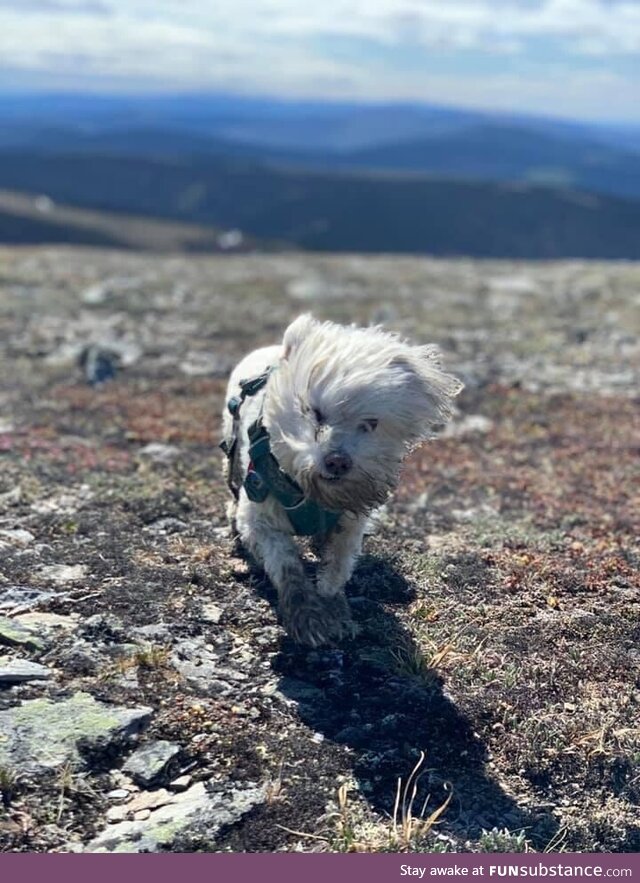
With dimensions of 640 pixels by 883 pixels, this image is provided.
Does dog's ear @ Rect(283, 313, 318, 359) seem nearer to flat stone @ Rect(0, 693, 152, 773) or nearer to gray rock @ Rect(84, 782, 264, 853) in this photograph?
flat stone @ Rect(0, 693, 152, 773)

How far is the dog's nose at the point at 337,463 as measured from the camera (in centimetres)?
711

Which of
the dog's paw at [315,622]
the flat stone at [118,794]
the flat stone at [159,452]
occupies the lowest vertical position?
the flat stone at [118,794]

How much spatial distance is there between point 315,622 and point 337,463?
60.2 inches

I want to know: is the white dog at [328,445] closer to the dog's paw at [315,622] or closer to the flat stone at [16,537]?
the dog's paw at [315,622]

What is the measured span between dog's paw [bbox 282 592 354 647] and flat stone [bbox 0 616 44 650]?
2.02 meters

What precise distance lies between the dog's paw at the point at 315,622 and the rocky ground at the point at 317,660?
161 millimetres

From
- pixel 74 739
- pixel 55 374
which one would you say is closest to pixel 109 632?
pixel 74 739

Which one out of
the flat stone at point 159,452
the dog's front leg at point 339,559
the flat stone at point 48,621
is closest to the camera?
the flat stone at point 48,621

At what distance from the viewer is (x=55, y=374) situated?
19906mm

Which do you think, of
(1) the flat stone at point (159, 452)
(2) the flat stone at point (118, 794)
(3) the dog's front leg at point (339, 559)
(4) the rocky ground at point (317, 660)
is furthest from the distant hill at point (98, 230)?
(2) the flat stone at point (118, 794)

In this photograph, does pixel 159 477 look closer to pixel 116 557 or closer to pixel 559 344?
pixel 116 557

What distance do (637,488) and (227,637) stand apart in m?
7.79

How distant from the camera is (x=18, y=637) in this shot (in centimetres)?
757

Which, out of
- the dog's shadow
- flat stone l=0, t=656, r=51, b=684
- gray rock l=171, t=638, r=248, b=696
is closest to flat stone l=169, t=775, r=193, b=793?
gray rock l=171, t=638, r=248, b=696
